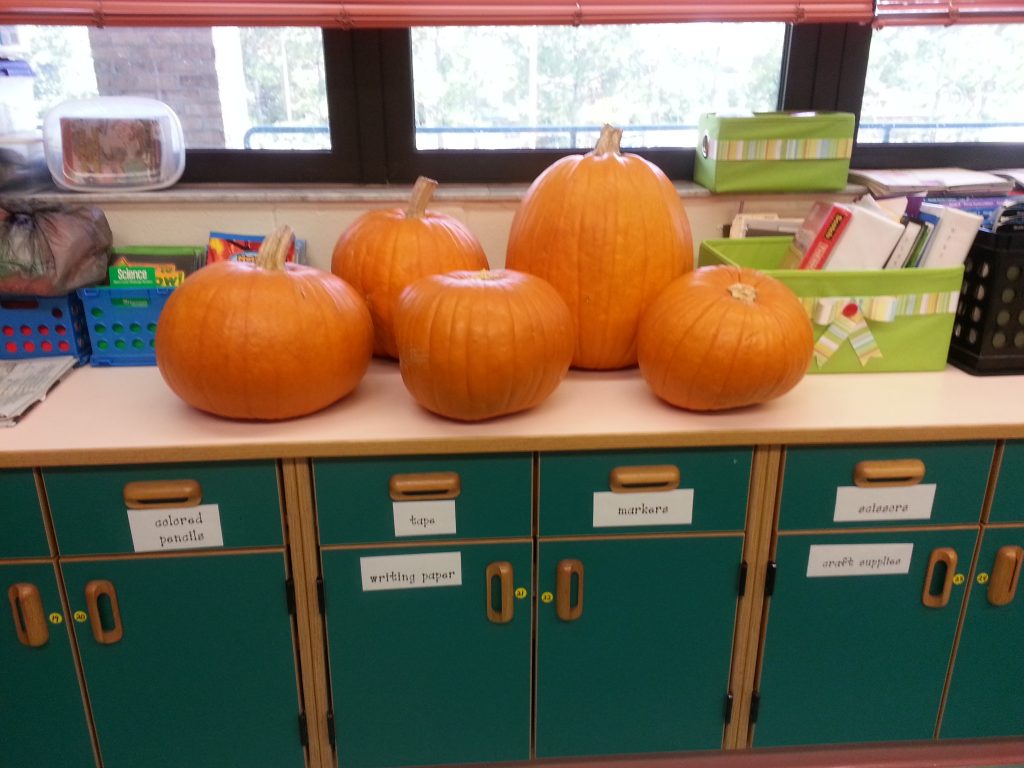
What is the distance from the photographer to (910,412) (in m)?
1.30

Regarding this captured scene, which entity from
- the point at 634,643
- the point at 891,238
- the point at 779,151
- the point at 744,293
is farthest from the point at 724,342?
the point at 779,151

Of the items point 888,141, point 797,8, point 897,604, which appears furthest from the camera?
point 888,141

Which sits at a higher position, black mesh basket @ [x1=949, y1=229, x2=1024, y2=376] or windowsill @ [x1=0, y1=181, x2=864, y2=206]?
windowsill @ [x1=0, y1=181, x2=864, y2=206]

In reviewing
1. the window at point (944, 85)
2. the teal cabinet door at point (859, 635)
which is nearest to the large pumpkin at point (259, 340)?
the teal cabinet door at point (859, 635)

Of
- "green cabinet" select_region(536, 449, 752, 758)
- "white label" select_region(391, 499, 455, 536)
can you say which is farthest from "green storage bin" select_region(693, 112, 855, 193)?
"white label" select_region(391, 499, 455, 536)

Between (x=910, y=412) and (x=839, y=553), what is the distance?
0.27 m

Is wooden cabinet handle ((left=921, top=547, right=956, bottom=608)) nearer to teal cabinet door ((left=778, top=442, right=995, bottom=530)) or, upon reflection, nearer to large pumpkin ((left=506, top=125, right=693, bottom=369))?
teal cabinet door ((left=778, top=442, right=995, bottom=530))

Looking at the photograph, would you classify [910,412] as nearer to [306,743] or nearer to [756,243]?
[756,243]

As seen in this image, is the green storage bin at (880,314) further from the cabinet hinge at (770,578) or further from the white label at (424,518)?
the white label at (424,518)

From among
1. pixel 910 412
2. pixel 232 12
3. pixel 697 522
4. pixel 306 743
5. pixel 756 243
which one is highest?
pixel 232 12

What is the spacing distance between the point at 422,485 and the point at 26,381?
29.6 inches

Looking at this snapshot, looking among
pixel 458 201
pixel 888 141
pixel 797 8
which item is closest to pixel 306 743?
pixel 458 201

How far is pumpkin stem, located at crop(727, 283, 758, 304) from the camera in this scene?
48.5 inches

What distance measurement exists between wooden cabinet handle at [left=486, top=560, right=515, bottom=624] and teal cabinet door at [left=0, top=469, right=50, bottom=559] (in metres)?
0.72
